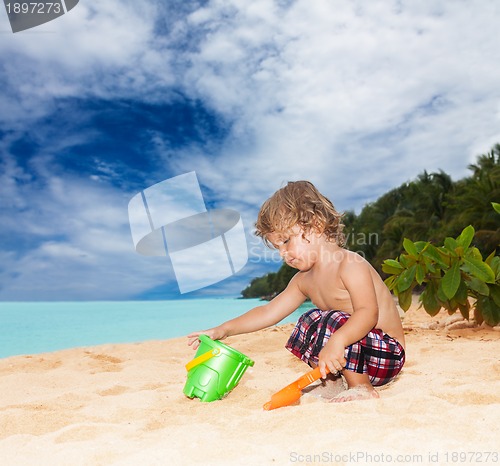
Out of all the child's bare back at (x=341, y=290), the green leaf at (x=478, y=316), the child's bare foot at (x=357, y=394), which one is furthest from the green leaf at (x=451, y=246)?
the child's bare foot at (x=357, y=394)

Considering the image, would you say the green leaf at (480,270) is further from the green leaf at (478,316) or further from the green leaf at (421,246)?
the green leaf at (478,316)

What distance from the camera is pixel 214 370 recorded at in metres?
2.39

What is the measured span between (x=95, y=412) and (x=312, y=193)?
1458 millimetres

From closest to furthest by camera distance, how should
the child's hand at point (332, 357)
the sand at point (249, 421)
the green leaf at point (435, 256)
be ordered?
the sand at point (249, 421), the child's hand at point (332, 357), the green leaf at point (435, 256)

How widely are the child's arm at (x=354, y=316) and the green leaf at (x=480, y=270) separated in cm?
220

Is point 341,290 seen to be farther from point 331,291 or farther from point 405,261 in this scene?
point 405,261

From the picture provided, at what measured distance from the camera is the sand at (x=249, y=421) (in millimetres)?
1479

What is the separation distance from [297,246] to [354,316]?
447 millimetres

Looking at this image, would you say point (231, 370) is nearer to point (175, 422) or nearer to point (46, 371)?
point (175, 422)

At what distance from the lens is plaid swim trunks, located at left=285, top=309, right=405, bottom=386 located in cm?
229

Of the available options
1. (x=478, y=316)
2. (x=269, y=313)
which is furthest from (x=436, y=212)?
(x=269, y=313)

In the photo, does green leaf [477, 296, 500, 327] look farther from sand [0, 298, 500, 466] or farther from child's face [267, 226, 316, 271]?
child's face [267, 226, 316, 271]

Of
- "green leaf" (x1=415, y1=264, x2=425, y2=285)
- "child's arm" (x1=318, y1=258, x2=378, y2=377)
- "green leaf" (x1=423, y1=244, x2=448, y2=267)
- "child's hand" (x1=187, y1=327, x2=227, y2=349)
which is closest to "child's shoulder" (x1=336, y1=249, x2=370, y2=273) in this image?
"child's arm" (x1=318, y1=258, x2=378, y2=377)

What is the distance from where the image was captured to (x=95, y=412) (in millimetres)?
2244
